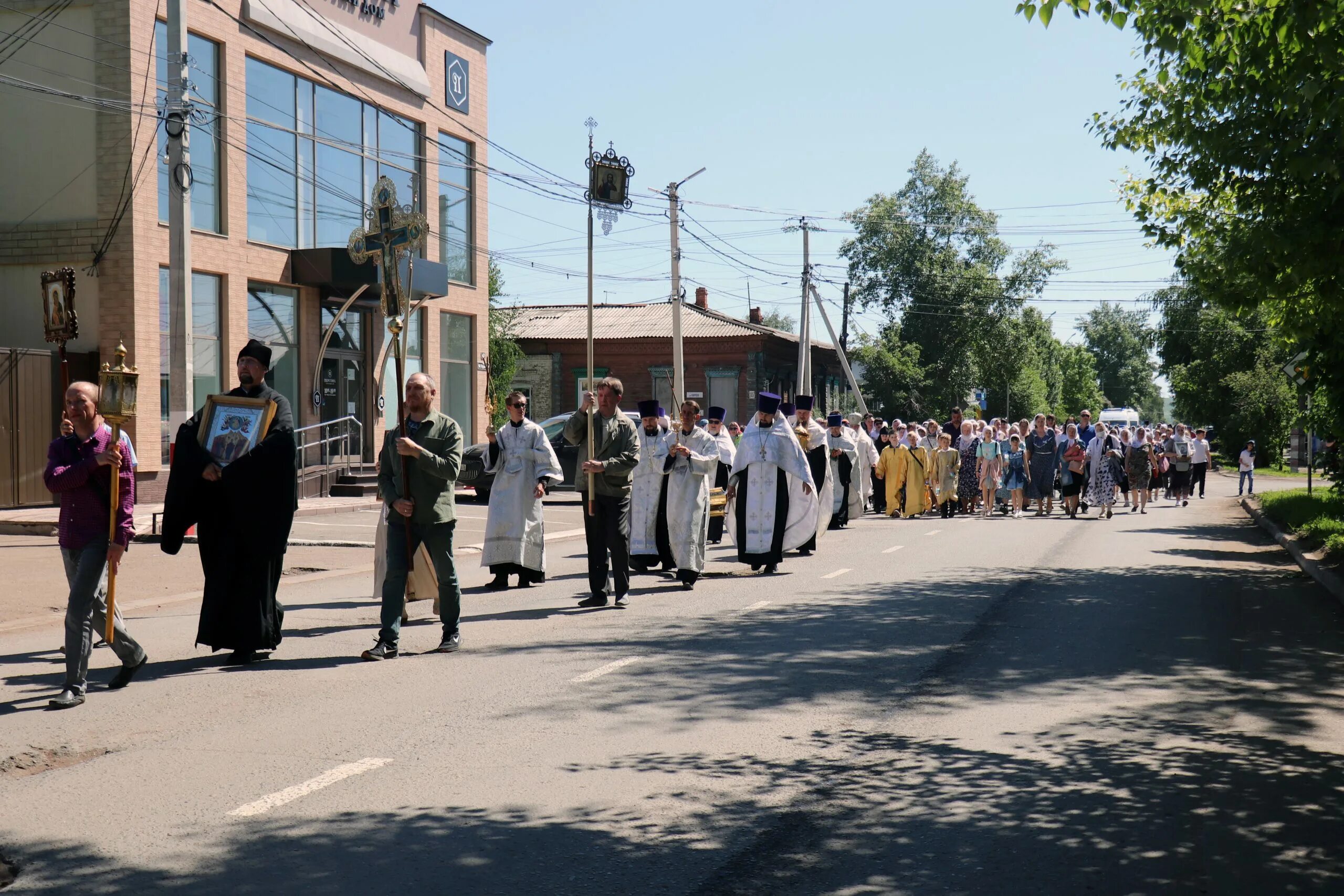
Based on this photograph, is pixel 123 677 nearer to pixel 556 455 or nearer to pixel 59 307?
pixel 59 307

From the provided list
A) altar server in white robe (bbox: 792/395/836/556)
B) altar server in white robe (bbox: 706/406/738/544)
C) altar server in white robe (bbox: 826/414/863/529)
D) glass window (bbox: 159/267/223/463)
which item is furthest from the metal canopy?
altar server in white robe (bbox: 792/395/836/556)

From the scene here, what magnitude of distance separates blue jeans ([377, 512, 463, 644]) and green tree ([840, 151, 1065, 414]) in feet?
185

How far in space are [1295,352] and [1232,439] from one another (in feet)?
128

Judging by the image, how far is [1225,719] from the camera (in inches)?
282

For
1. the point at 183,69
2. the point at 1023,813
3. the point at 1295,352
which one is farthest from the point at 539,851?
the point at 1295,352

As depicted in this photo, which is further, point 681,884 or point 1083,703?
point 1083,703

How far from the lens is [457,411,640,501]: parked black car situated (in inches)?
1024

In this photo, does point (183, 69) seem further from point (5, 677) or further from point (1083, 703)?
point (1083, 703)

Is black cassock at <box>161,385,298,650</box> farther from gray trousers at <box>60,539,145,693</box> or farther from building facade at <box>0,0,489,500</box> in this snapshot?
building facade at <box>0,0,489,500</box>

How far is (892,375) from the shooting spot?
6341 cm

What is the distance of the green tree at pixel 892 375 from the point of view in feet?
206

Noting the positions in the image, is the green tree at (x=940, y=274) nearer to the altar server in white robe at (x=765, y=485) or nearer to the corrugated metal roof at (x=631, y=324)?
the corrugated metal roof at (x=631, y=324)

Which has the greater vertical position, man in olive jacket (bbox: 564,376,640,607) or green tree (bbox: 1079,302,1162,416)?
green tree (bbox: 1079,302,1162,416)

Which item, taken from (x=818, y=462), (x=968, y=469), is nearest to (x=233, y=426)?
(x=818, y=462)
